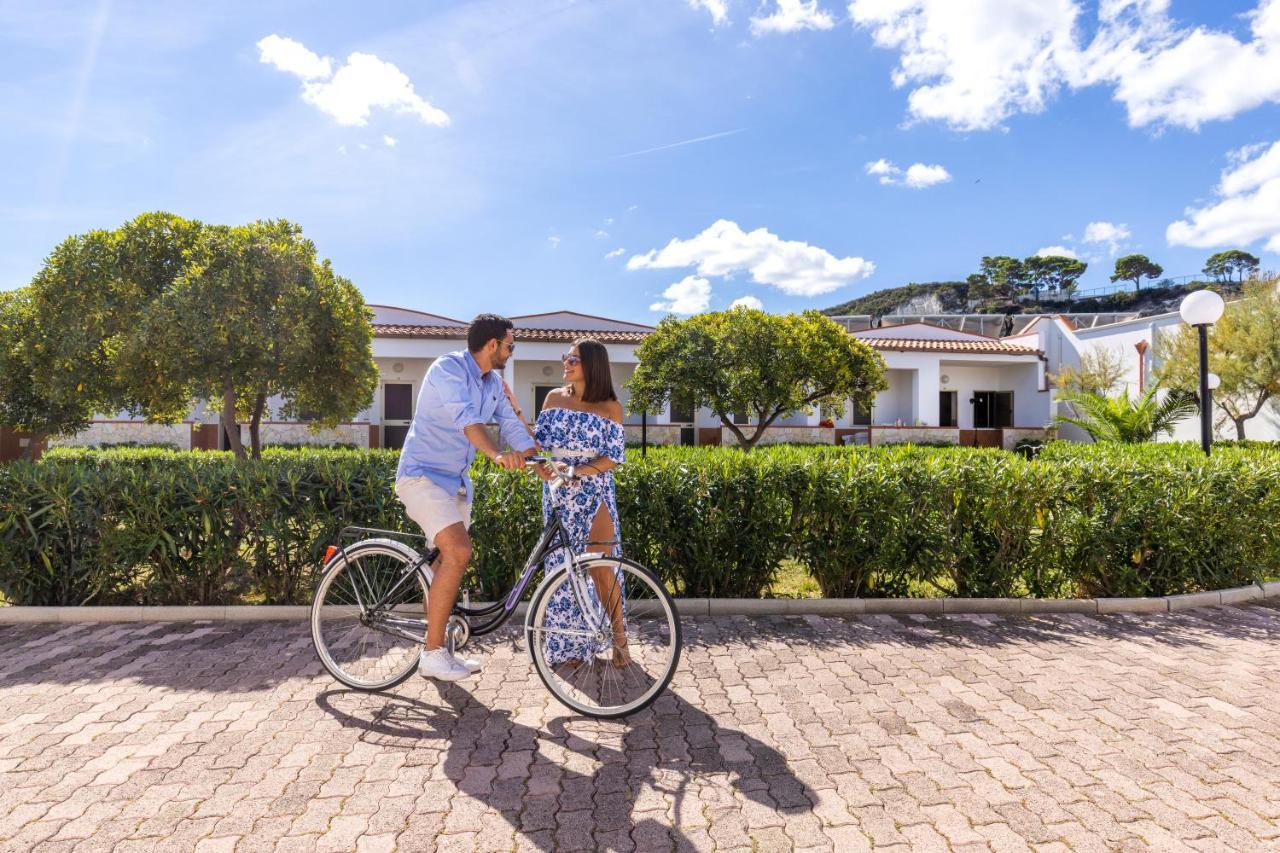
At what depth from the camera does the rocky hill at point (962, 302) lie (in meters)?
76.7

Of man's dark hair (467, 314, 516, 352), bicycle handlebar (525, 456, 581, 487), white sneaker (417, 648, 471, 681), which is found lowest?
white sneaker (417, 648, 471, 681)

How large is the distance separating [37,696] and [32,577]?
1991 millimetres

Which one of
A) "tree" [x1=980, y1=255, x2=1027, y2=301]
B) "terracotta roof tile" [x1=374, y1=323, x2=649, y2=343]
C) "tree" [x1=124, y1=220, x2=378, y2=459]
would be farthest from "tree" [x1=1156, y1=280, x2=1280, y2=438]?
"tree" [x1=980, y1=255, x2=1027, y2=301]

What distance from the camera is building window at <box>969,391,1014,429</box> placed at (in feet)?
85.0

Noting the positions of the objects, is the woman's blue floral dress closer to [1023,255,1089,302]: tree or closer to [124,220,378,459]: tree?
[124,220,378,459]: tree

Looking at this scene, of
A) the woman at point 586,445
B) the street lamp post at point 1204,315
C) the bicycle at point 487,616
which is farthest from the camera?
the street lamp post at point 1204,315

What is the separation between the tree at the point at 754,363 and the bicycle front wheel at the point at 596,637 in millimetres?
11281

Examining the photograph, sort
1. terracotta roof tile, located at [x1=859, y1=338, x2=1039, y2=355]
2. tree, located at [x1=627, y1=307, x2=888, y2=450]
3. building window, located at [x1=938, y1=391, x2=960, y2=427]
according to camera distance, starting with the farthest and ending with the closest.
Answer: building window, located at [x1=938, y1=391, x2=960, y2=427] → terracotta roof tile, located at [x1=859, y1=338, x2=1039, y2=355] → tree, located at [x1=627, y1=307, x2=888, y2=450]

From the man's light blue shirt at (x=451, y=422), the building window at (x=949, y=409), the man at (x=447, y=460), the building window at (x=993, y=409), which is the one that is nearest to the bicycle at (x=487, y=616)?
the man at (x=447, y=460)

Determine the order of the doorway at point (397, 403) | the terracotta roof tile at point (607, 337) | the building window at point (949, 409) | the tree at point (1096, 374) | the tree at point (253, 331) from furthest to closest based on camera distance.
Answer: the building window at point (949, 409) → the doorway at point (397, 403) → the tree at point (1096, 374) → the terracotta roof tile at point (607, 337) → the tree at point (253, 331)

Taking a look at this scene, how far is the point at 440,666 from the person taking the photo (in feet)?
10.9

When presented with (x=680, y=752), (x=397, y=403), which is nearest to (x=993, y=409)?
(x=397, y=403)

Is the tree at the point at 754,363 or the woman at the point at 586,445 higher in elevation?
the tree at the point at 754,363

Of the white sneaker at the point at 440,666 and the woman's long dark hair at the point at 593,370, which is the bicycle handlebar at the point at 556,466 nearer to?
the woman's long dark hair at the point at 593,370
